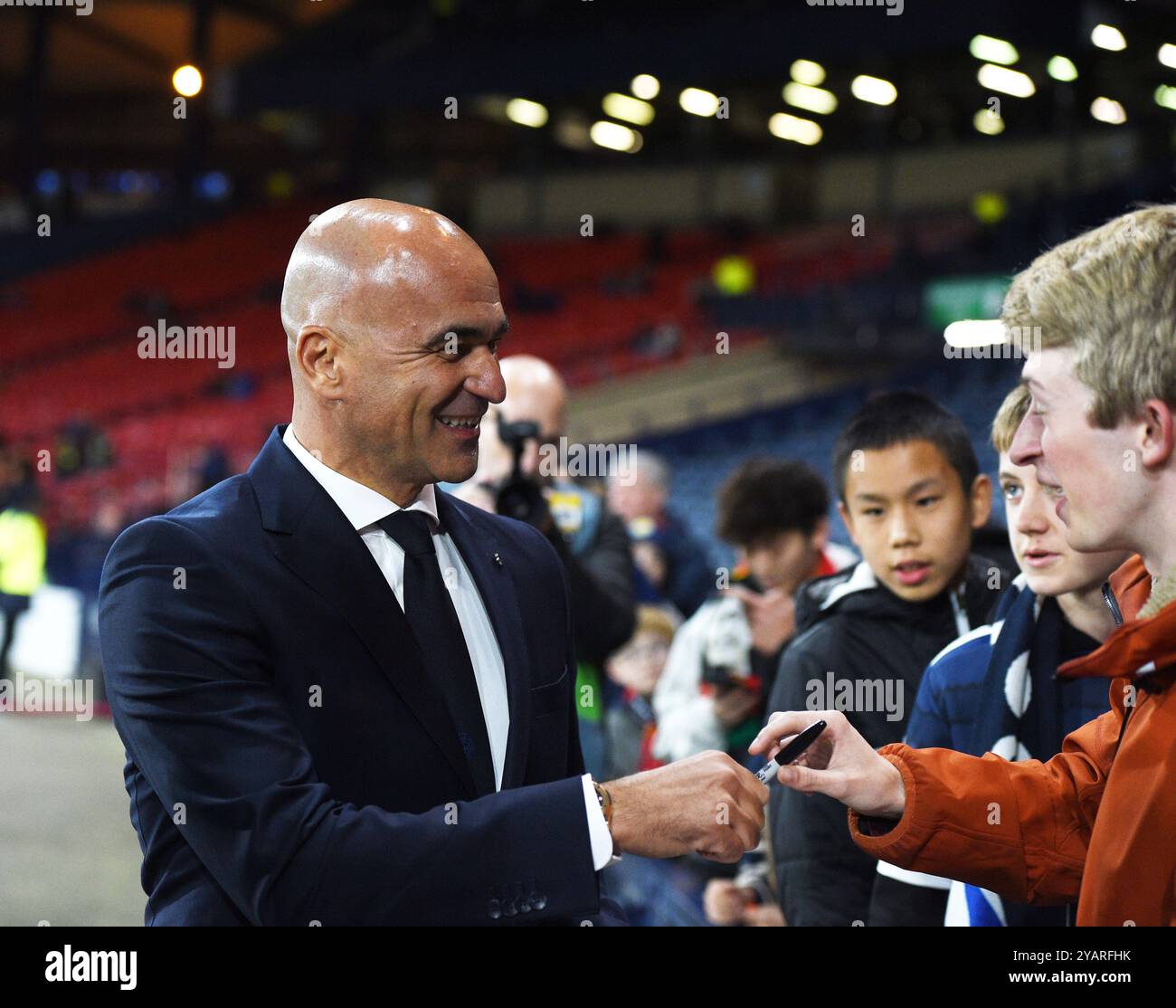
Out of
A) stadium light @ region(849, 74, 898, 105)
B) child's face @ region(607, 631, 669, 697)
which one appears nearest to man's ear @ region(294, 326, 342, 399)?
child's face @ region(607, 631, 669, 697)

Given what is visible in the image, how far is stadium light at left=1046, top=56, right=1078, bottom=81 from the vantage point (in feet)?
53.8

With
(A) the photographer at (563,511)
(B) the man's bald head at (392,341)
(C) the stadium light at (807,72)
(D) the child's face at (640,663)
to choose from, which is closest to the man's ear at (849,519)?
(A) the photographer at (563,511)

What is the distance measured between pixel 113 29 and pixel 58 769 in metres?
17.9

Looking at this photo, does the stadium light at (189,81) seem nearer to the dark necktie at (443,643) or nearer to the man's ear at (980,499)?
the man's ear at (980,499)

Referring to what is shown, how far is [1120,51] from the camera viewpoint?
15211 mm

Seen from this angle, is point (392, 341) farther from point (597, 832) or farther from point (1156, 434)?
point (1156, 434)

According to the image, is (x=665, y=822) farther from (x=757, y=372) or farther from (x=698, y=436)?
(x=757, y=372)

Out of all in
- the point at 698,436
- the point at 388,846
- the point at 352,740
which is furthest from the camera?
the point at 698,436

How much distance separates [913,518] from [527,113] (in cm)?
2002

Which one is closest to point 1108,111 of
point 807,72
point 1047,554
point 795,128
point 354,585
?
point 807,72

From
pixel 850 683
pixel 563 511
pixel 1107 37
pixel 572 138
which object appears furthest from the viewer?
pixel 572 138

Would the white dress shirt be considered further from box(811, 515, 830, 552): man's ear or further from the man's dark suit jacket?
box(811, 515, 830, 552): man's ear

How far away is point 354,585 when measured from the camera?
5.68 ft
